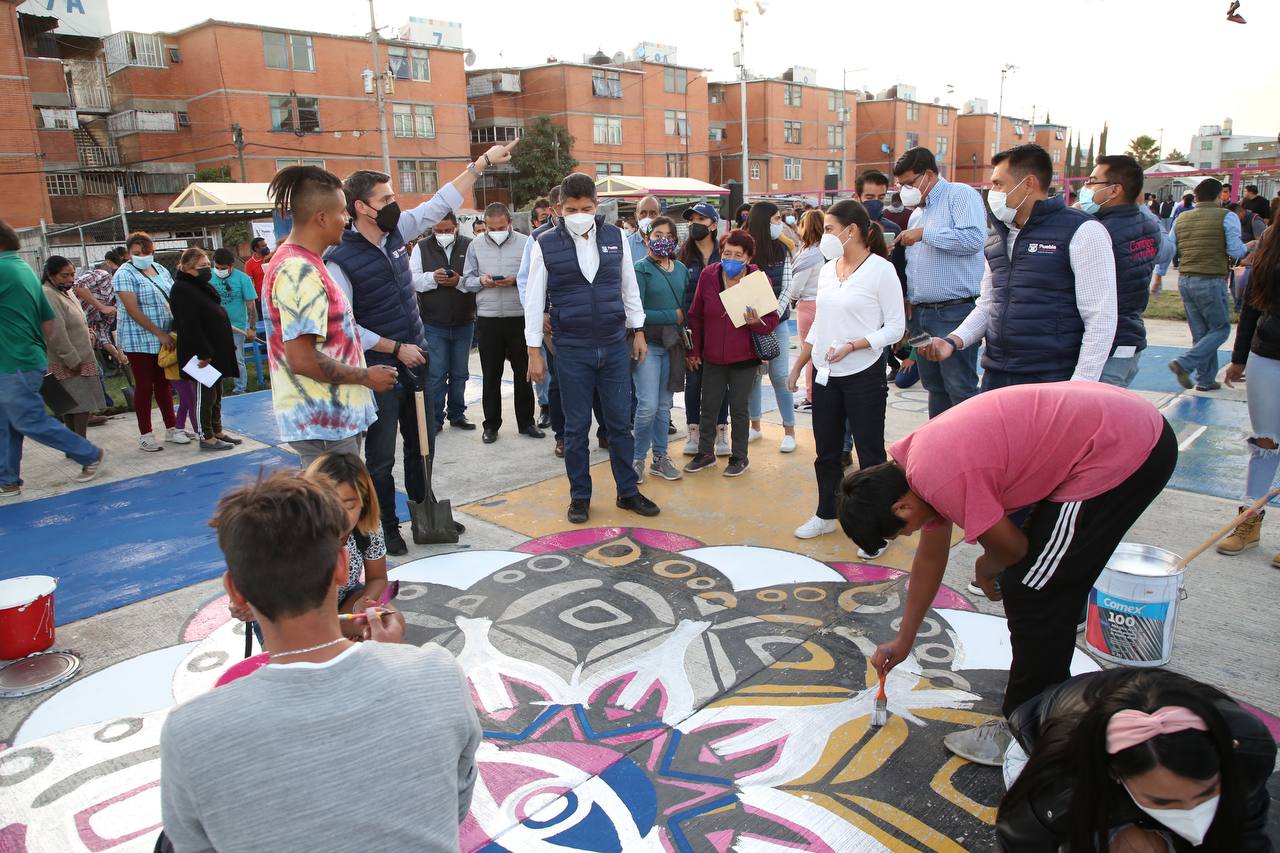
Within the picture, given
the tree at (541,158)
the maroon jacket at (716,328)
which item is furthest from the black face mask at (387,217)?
the tree at (541,158)

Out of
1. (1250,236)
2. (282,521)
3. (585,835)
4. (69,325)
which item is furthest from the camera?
(1250,236)

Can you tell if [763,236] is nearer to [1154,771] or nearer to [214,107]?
[1154,771]

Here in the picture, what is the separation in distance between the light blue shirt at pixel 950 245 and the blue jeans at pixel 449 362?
3664 millimetres

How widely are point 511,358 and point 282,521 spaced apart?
17.8ft

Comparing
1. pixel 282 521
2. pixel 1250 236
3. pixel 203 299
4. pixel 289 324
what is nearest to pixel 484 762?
pixel 282 521

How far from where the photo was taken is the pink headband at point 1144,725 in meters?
1.45

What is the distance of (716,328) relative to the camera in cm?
542

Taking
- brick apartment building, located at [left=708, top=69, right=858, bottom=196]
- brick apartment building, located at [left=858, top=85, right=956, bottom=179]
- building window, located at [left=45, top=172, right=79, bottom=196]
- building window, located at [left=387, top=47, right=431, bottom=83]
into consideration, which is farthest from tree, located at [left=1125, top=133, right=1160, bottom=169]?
building window, located at [left=45, top=172, right=79, bottom=196]

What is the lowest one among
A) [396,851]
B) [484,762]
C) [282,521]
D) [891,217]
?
[484,762]

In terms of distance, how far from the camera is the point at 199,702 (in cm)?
129

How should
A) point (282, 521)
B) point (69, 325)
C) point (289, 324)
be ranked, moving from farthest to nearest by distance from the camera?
point (69, 325) < point (289, 324) < point (282, 521)

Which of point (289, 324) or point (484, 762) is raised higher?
point (289, 324)

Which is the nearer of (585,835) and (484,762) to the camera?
(585,835)

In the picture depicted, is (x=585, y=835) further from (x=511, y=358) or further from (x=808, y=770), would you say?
(x=511, y=358)
